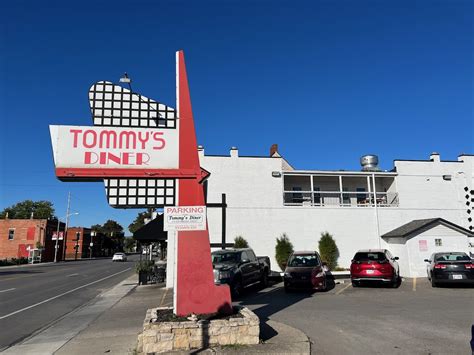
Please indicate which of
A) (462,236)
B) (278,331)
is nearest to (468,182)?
(462,236)

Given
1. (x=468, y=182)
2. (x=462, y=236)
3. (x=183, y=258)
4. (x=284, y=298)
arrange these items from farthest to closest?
(x=468, y=182) → (x=462, y=236) → (x=284, y=298) → (x=183, y=258)

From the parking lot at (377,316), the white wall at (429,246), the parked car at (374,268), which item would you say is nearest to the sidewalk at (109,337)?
the parking lot at (377,316)

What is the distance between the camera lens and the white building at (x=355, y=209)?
819 inches

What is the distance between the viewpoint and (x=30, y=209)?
102250mm

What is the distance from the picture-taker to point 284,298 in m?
13.2

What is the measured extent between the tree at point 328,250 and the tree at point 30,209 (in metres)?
95.1

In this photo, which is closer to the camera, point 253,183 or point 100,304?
point 100,304

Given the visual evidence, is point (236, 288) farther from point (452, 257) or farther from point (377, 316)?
point (452, 257)

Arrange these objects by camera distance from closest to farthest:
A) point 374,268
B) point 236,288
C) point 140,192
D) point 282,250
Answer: point 140,192 < point 236,288 < point 374,268 < point 282,250

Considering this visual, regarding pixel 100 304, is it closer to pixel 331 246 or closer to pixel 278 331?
pixel 278 331

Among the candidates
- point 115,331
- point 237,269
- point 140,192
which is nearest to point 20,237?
point 237,269

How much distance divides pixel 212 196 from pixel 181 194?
49.4 ft

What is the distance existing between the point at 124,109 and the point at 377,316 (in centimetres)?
784

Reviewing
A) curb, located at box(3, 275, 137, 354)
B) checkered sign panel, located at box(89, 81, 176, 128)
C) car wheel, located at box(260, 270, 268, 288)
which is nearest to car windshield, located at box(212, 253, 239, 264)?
car wheel, located at box(260, 270, 268, 288)
